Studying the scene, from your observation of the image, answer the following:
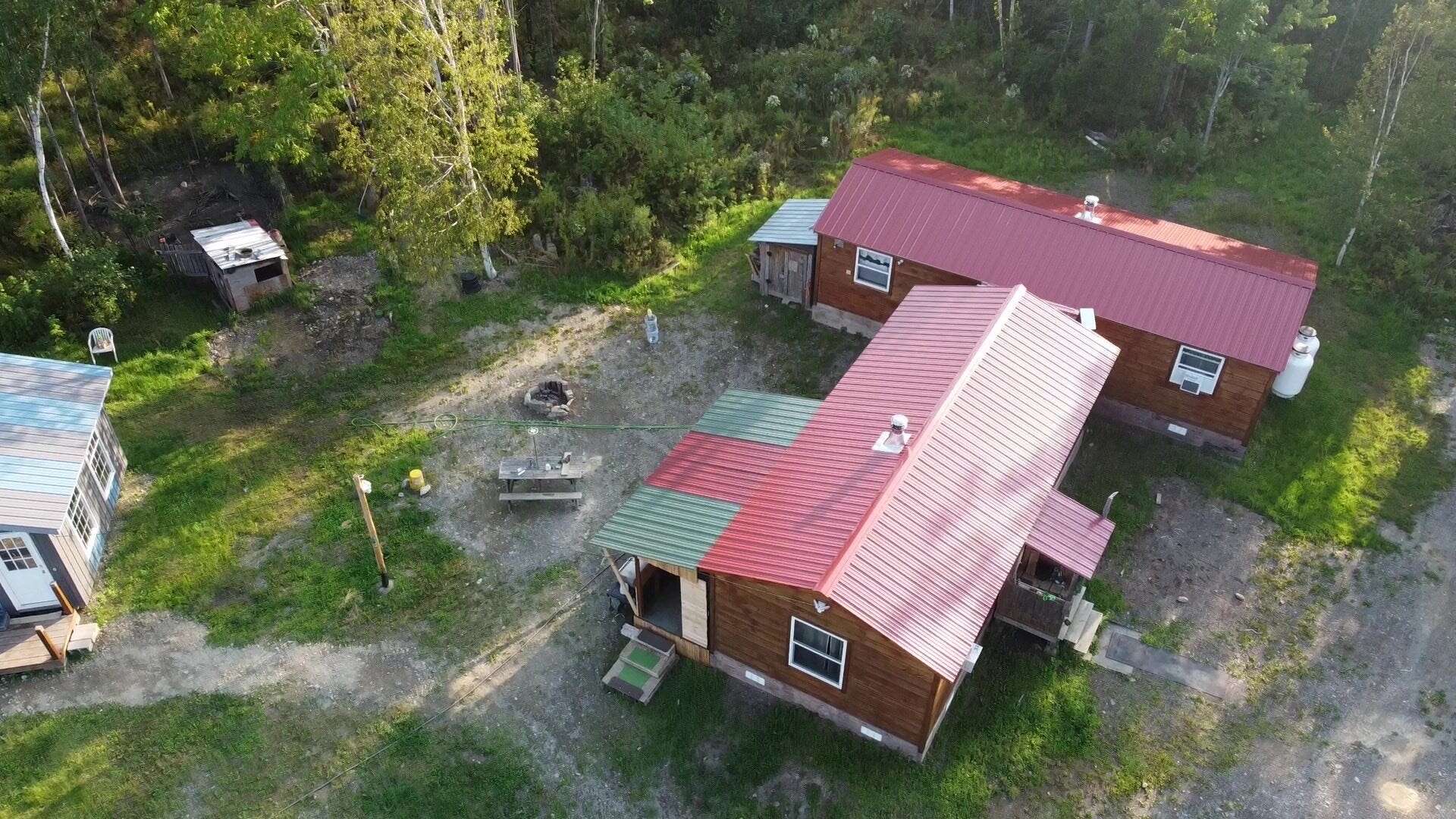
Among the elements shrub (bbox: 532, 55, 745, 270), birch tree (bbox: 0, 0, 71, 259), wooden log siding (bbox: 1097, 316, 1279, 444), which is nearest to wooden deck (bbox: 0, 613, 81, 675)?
birch tree (bbox: 0, 0, 71, 259)

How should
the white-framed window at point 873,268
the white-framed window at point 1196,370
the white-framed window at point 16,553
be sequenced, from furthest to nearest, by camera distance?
the white-framed window at point 873,268, the white-framed window at point 1196,370, the white-framed window at point 16,553

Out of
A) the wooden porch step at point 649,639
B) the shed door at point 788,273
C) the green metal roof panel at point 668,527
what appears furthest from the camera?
the shed door at point 788,273

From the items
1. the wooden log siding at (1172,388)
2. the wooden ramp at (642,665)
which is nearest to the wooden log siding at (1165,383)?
the wooden log siding at (1172,388)

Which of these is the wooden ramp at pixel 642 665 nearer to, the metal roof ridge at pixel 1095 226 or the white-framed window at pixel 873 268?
the white-framed window at pixel 873 268

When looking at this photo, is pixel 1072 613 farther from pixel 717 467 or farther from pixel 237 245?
pixel 237 245

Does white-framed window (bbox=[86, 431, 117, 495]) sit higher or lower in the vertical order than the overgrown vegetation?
lower

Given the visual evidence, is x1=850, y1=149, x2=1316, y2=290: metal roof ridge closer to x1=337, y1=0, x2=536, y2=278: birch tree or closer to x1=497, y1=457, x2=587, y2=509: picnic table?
x1=337, y1=0, x2=536, y2=278: birch tree
